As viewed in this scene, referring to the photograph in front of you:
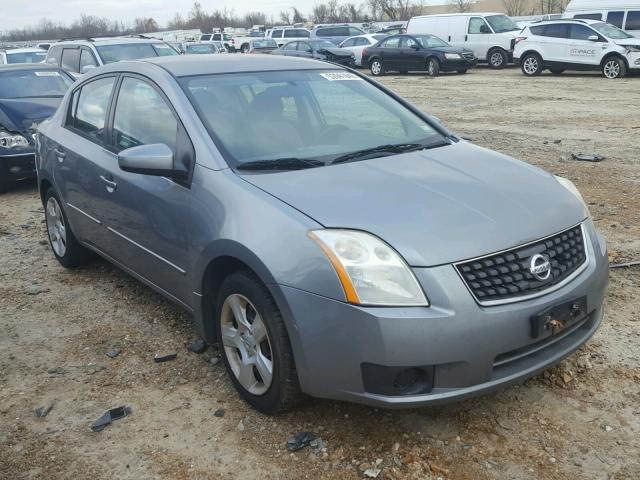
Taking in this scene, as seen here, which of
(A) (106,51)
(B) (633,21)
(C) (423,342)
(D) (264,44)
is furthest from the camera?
(D) (264,44)

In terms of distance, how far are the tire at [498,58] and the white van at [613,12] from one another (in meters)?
2.49

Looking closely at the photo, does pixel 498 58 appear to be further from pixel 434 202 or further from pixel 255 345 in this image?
pixel 255 345

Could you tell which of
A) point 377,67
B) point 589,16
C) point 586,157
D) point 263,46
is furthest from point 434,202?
point 263,46

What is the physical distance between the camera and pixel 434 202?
2988mm

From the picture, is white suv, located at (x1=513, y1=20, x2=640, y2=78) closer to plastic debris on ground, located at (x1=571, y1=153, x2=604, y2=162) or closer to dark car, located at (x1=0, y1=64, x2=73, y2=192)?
plastic debris on ground, located at (x1=571, y1=153, x2=604, y2=162)

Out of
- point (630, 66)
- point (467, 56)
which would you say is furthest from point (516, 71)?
point (630, 66)

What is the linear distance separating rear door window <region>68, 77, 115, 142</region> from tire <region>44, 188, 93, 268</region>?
699 millimetres

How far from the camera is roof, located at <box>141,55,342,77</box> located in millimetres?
3984

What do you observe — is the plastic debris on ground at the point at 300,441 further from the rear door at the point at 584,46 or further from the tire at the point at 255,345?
the rear door at the point at 584,46

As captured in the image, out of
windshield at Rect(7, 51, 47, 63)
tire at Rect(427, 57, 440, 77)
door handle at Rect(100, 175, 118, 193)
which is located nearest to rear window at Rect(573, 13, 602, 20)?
tire at Rect(427, 57, 440, 77)

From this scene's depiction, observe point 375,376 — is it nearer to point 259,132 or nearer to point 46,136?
point 259,132

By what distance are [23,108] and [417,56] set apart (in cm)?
1720

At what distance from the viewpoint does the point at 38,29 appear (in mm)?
97875

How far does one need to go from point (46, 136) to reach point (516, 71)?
20879 millimetres
